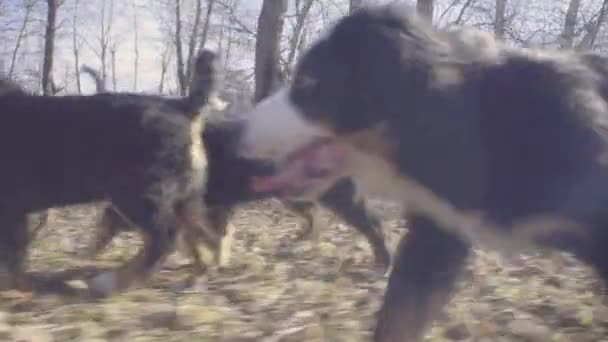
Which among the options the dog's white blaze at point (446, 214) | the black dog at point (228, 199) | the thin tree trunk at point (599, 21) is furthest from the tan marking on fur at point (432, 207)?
the thin tree trunk at point (599, 21)

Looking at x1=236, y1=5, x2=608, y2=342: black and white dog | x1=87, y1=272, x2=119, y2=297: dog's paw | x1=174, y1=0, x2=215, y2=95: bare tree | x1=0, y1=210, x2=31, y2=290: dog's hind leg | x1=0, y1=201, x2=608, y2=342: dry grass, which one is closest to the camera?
x1=236, y1=5, x2=608, y2=342: black and white dog

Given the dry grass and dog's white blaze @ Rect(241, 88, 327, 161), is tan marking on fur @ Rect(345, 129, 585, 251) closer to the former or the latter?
dog's white blaze @ Rect(241, 88, 327, 161)

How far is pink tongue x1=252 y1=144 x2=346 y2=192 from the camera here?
3.17 meters

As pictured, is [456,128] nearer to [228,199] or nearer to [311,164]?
[311,164]

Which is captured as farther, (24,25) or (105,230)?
(24,25)

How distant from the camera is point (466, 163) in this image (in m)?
2.80

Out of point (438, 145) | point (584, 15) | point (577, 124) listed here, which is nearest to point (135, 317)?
point (438, 145)

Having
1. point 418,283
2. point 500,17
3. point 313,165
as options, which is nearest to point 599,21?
point 500,17

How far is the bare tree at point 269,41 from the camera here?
1355cm

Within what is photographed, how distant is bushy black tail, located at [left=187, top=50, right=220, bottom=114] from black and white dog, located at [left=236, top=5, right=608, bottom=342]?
9.99 feet

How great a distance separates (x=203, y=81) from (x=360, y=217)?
1966 millimetres

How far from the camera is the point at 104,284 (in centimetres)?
530

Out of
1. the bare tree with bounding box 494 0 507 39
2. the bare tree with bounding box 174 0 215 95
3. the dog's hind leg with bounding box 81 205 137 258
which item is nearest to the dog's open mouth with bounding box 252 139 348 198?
the dog's hind leg with bounding box 81 205 137 258

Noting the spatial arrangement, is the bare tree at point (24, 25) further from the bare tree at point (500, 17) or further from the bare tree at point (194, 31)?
the bare tree at point (500, 17)
